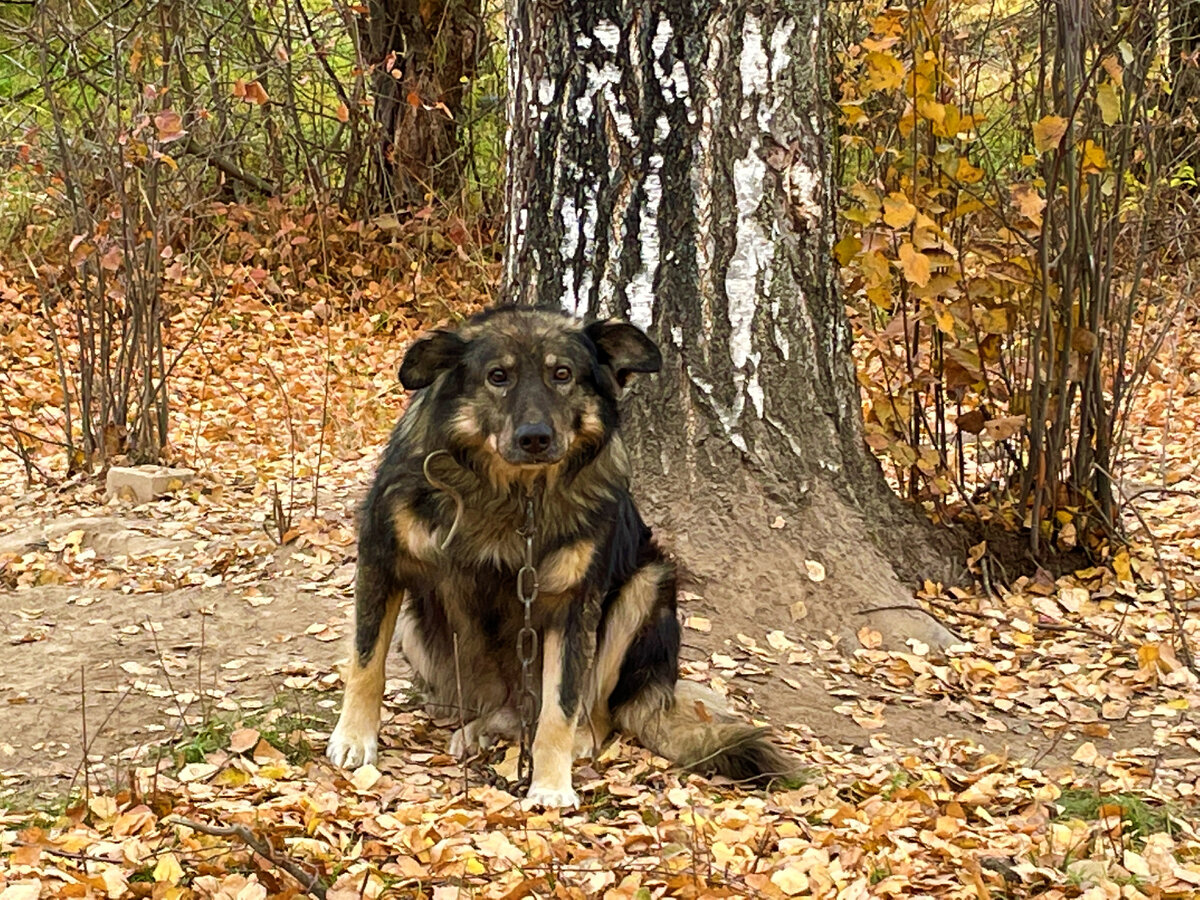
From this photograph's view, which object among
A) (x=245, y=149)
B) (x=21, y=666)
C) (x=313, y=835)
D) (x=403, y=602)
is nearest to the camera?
(x=313, y=835)

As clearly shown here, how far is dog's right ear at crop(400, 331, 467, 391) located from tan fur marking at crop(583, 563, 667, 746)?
3.17 ft

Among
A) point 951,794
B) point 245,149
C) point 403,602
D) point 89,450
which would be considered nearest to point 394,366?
point 89,450

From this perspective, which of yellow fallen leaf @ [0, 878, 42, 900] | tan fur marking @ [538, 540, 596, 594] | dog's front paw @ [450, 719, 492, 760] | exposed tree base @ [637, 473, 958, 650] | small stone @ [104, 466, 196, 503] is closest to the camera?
yellow fallen leaf @ [0, 878, 42, 900]

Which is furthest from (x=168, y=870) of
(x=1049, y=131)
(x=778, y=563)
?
(x=1049, y=131)

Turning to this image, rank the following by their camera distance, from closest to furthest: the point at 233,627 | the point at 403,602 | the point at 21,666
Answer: the point at 403,602 → the point at 21,666 → the point at 233,627

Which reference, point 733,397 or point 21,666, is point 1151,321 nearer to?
point 733,397

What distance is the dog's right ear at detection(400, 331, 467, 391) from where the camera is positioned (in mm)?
4305

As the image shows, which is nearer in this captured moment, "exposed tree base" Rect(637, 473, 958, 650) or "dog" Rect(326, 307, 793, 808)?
"dog" Rect(326, 307, 793, 808)

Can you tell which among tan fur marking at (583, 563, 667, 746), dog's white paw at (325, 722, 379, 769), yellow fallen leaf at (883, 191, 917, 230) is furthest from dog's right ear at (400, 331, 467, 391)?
yellow fallen leaf at (883, 191, 917, 230)

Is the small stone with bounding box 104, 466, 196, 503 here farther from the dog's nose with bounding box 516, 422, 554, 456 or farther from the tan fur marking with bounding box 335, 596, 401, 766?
the dog's nose with bounding box 516, 422, 554, 456

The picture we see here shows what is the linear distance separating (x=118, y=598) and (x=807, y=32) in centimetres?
355

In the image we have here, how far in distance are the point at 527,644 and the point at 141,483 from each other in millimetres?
3735

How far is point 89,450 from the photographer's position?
8.01 meters

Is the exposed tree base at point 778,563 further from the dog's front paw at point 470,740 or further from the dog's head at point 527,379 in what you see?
the dog's head at point 527,379
